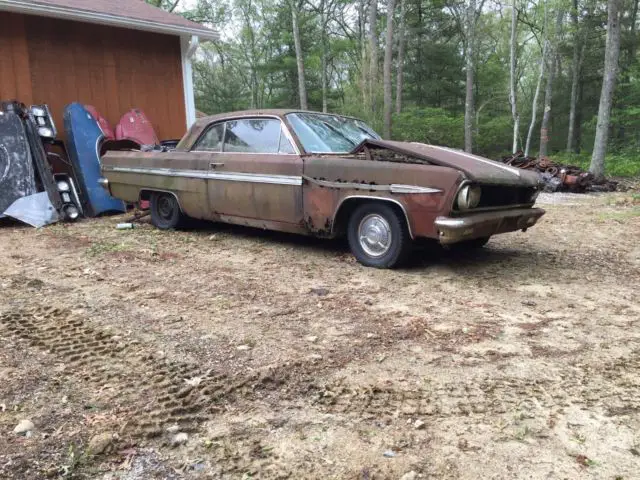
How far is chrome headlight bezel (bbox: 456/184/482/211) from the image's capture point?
426 cm

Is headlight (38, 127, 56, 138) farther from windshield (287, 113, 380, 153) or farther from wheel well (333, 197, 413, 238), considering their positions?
wheel well (333, 197, 413, 238)

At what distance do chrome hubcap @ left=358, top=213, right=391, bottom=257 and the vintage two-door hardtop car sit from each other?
0.01 metres

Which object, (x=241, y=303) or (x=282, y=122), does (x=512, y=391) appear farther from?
(x=282, y=122)

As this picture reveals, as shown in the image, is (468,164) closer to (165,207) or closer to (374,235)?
(374,235)

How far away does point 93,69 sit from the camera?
31.2 feet

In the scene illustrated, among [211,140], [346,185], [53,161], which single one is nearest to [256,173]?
[211,140]

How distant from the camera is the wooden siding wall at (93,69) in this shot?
8633 millimetres

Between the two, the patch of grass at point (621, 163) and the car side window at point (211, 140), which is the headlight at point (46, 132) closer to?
the car side window at point (211, 140)

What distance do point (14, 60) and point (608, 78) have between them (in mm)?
13404

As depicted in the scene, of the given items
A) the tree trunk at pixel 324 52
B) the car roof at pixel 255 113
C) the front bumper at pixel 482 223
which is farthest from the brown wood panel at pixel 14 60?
the tree trunk at pixel 324 52

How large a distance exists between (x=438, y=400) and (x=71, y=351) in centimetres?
217

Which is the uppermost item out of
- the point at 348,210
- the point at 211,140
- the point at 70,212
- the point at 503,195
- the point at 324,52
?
the point at 324,52

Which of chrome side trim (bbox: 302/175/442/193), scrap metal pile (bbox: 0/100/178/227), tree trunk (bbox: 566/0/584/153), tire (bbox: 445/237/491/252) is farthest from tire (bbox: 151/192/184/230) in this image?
tree trunk (bbox: 566/0/584/153)

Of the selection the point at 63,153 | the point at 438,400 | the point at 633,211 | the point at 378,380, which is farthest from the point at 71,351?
the point at 633,211
